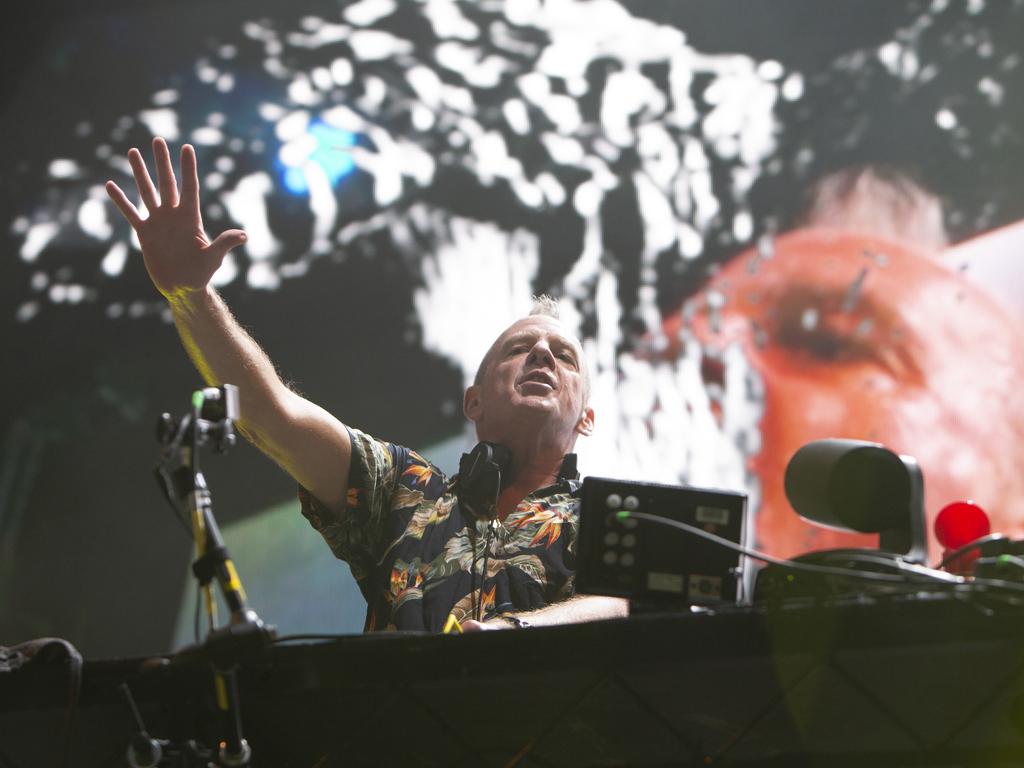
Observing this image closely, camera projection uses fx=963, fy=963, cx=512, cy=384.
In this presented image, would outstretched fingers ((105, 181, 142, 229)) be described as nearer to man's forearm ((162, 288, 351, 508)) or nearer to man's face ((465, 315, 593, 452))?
man's forearm ((162, 288, 351, 508))

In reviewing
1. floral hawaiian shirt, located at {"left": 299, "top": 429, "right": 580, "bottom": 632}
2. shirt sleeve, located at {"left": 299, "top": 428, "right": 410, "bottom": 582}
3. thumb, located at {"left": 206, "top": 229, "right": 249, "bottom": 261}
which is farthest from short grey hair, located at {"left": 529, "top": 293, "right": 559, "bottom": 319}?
thumb, located at {"left": 206, "top": 229, "right": 249, "bottom": 261}

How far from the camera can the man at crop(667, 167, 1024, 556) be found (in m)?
3.02

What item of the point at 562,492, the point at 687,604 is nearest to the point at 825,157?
the point at 562,492

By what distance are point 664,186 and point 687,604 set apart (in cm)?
258

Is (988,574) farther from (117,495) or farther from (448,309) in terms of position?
(117,495)

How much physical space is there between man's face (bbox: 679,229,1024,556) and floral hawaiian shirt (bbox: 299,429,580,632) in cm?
126

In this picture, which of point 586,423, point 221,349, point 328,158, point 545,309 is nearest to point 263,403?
point 221,349

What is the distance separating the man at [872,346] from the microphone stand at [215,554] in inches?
88.4

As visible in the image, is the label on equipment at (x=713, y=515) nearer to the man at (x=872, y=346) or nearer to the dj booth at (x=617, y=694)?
the dj booth at (x=617, y=694)

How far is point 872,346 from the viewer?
3166 millimetres

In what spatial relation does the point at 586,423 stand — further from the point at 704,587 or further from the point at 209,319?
the point at 704,587

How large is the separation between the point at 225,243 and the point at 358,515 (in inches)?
25.5

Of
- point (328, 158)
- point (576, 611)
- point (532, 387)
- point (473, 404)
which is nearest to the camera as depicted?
point (576, 611)

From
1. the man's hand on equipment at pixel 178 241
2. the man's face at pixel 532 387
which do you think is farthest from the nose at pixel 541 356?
the man's hand on equipment at pixel 178 241
